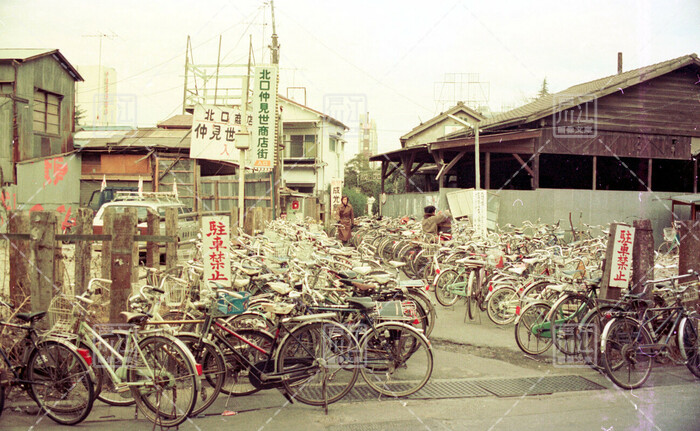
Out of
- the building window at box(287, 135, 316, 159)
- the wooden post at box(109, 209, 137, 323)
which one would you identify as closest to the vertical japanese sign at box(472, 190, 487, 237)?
the wooden post at box(109, 209, 137, 323)

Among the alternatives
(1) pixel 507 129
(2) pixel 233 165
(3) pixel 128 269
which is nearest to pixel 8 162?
(2) pixel 233 165

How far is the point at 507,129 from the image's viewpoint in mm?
20641

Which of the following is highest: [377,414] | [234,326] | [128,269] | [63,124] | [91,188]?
[63,124]

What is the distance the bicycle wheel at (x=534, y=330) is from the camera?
21.5 feet

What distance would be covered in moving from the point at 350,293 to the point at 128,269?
243cm

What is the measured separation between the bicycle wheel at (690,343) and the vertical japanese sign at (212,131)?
13149 mm

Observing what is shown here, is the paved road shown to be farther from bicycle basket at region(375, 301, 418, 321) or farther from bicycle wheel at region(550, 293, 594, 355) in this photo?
bicycle basket at region(375, 301, 418, 321)

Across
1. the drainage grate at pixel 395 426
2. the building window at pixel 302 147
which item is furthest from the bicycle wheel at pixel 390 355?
the building window at pixel 302 147

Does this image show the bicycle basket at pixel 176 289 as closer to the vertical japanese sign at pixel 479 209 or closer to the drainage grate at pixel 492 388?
the drainage grate at pixel 492 388

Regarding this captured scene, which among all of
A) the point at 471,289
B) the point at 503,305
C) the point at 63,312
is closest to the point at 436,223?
the point at 471,289

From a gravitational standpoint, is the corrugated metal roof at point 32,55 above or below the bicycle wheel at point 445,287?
above

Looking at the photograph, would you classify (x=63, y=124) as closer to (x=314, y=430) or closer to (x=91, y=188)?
(x=91, y=188)

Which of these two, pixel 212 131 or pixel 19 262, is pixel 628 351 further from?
pixel 212 131

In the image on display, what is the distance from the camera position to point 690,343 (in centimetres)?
596
